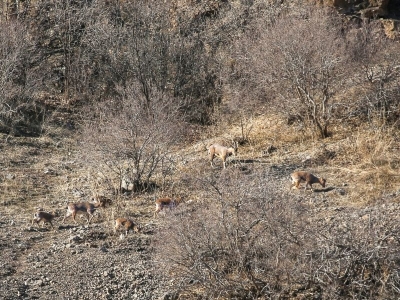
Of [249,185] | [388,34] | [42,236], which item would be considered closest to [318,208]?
[249,185]

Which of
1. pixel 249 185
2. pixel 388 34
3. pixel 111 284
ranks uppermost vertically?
pixel 388 34

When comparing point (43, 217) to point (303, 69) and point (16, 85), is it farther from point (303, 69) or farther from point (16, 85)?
point (16, 85)

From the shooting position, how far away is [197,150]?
17.6 metres

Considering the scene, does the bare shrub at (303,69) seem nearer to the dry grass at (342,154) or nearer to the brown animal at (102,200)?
the dry grass at (342,154)

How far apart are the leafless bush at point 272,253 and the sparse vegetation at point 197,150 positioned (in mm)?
24

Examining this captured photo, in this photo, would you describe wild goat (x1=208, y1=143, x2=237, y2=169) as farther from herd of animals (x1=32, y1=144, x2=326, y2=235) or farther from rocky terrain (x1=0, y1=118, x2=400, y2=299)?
herd of animals (x1=32, y1=144, x2=326, y2=235)

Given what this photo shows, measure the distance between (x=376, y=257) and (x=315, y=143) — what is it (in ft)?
28.1

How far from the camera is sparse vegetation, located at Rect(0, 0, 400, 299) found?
8789mm

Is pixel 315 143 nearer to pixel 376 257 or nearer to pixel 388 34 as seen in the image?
pixel 388 34

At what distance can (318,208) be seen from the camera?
1209cm

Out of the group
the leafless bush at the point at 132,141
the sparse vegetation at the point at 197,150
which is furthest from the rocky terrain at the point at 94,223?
the leafless bush at the point at 132,141

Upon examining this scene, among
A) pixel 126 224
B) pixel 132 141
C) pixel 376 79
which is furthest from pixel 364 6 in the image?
pixel 126 224

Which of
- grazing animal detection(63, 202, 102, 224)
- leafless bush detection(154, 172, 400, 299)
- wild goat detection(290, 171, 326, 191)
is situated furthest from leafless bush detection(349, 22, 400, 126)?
leafless bush detection(154, 172, 400, 299)

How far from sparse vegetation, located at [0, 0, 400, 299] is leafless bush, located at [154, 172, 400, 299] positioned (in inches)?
0.9
